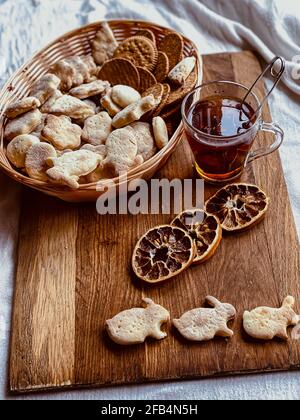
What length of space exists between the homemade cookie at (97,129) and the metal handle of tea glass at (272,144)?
0.36 meters

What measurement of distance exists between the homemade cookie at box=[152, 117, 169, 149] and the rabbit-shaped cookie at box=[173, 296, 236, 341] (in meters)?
0.39

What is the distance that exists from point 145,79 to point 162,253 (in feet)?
1.59

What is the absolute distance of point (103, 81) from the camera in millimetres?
1518

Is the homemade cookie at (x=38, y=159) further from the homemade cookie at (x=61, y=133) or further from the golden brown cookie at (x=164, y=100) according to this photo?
the golden brown cookie at (x=164, y=100)

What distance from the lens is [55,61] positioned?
63.9 inches

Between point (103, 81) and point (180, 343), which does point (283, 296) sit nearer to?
point (180, 343)

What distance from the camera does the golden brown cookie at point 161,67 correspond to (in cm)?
150

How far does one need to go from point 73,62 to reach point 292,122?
Answer: 0.62 meters

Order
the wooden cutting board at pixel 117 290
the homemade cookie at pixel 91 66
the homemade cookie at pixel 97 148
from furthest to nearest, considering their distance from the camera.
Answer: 1. the homemade cookie at pixel 91 66
2. the homemade cookie at pixel 97 148
3. the wooden cutting board at pixel 117 290

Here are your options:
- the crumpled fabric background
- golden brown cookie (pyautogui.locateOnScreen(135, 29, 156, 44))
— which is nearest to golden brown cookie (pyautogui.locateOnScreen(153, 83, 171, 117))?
golden brown cookie (pyautogui.locateOnScreen(135, 29, 156, 44))

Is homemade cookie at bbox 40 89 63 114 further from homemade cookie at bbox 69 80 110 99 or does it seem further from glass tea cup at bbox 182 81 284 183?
glass tea cup at bbox 182 81 284 183

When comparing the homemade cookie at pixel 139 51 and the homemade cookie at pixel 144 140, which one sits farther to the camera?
the homemade cookie at pixel 139 51

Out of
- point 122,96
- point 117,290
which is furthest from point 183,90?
point 117,290

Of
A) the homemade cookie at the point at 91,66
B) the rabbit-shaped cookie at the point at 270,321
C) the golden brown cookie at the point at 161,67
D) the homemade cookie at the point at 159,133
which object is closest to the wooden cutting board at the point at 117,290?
the rabbit-shaped cookie at the point at 270,321
